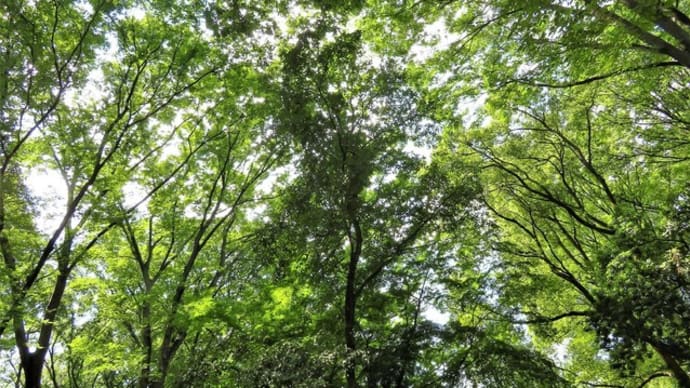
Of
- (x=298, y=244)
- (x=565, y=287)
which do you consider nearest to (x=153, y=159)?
(x=298, y=244)

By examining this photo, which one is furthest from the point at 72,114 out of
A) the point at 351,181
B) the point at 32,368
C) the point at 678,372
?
the point at 678,372

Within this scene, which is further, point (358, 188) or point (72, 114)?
point (72, 114)

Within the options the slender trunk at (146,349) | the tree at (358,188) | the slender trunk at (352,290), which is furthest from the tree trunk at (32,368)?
the slender trunk at (352,290)

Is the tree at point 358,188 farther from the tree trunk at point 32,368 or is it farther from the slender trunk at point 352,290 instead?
the tree trunk at point 32,368

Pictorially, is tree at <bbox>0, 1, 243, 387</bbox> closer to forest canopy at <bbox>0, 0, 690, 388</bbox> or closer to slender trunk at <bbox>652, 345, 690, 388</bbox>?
forest canopy at <bbox>0, 0, 690, 388</bbox>

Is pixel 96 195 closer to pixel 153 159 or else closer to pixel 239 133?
pixel 153 159

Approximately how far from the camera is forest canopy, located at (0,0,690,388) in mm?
6340

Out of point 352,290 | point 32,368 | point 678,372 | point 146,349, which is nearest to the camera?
point 32,368

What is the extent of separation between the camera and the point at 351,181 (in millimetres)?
7195

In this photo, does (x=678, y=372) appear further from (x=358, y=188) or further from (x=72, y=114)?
(x=72, y=114)

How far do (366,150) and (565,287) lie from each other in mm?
7307

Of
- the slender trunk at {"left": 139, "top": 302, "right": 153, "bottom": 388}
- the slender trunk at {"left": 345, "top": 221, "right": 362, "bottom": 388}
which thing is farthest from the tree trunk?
the slender trunk at {"left": 345, "top": 221, "right": 362, "bottom": 388}

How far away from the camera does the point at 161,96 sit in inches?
343

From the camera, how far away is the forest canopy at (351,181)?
20.8 ft
